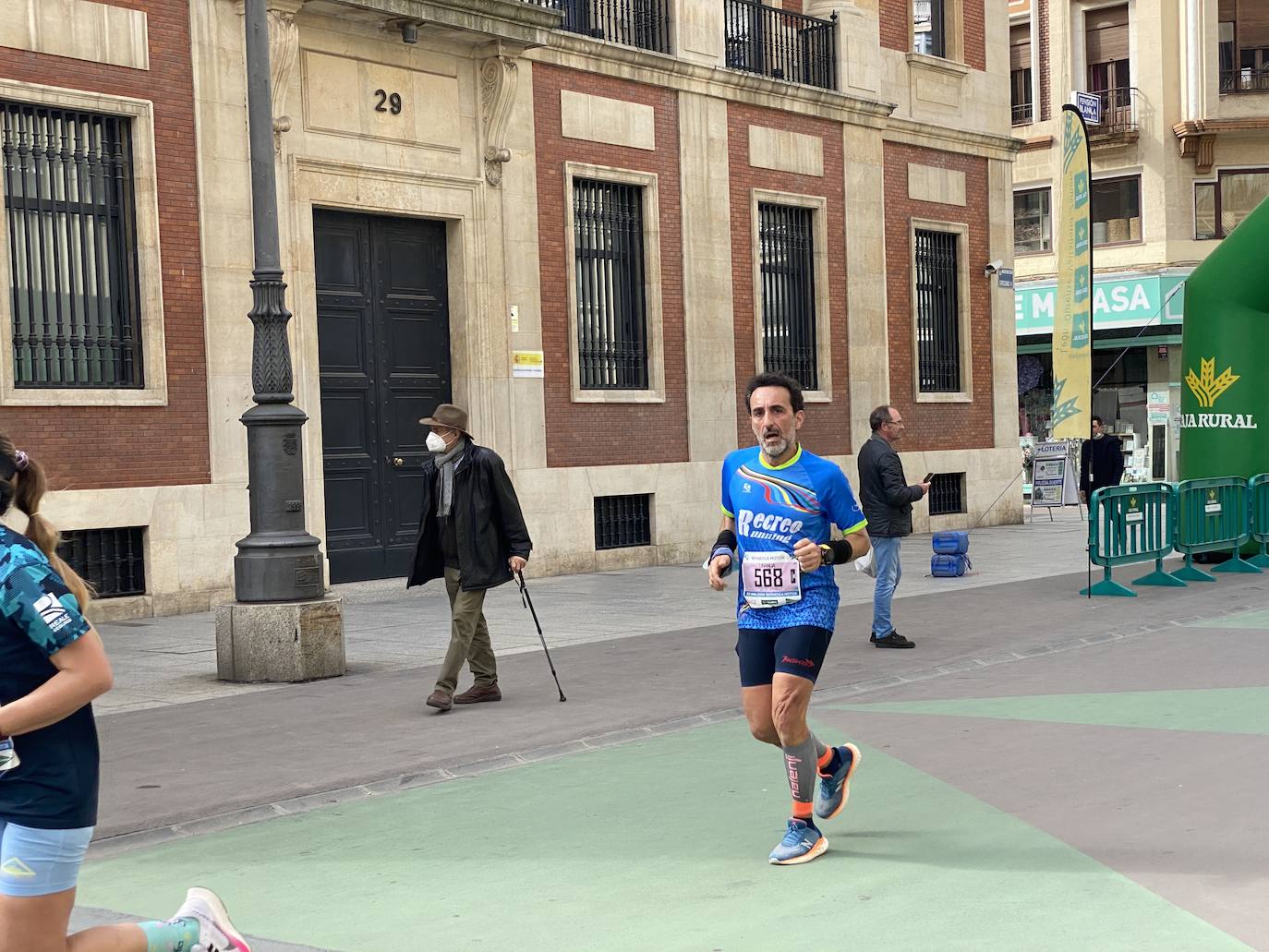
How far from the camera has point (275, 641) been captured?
1148cm

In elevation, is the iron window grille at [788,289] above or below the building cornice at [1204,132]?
below

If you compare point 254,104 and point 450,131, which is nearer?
point 254,104

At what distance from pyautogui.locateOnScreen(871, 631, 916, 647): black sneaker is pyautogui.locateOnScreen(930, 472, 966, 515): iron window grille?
46.3 ft

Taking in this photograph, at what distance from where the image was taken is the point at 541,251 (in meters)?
20.1

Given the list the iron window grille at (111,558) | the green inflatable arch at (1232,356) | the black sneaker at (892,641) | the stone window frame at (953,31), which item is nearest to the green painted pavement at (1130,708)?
the black sneaker at (892,641)

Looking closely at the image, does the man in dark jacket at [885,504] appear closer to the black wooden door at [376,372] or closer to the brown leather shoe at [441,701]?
the brown leather shoe at [441,701]

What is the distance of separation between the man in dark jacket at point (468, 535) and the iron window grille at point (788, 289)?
13.3m

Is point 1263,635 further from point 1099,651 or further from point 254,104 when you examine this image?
point 254,104

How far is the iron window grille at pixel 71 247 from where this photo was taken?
15055 mm

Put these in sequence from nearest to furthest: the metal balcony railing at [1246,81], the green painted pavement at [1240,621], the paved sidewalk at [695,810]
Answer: the paved sidewalk at [695,810] → the green painted pavement at [1240,621] → the metal balcony railing at [1246,81]

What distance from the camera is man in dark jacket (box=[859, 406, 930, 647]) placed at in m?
12.7

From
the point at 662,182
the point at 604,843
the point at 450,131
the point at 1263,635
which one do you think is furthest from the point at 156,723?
the point at 662,182

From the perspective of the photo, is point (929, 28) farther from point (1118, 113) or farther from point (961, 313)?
Result: point (1118, 113)

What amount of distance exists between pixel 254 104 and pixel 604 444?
9.51 metres
